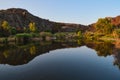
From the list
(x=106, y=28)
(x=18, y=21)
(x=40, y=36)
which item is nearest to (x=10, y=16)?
(x=18, y=21)

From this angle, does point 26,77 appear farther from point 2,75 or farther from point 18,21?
point 18,21

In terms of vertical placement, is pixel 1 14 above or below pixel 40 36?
above

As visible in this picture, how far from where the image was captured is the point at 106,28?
110m

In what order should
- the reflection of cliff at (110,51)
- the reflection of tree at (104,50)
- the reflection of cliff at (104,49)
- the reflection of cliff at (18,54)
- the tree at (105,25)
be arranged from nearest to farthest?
the reflection of cliff at (110,51), the reflection of cliff at (18,54), the reflection of tree at (104,50), the reflection of cliff at (104,49), the tree at (105,25)

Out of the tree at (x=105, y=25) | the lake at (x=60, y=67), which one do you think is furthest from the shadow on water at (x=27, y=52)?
the tree at (x=105, y=25)

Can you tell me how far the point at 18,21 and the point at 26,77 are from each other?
591ft

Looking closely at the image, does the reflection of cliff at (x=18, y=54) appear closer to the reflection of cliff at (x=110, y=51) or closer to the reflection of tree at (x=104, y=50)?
the reflection of tree at (x=104, y=50)

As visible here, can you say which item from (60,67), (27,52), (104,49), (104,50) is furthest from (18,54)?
(104,49)

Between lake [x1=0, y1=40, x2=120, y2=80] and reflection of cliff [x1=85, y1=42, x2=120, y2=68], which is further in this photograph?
reflection of cliff [x1=85, y1=42, x2=120, y2=68]

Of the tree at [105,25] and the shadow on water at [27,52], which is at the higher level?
the tree at [105,25]

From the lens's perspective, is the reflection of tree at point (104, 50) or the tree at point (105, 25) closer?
the reflection of tree at point (104, 50)

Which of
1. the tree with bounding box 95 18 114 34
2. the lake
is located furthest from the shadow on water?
the tree with bounding box 95 18 114 34

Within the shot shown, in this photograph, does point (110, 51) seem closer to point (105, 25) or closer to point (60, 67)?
point (60, 67)

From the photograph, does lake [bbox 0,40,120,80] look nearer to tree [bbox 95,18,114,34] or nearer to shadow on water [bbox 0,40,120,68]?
shadow on water [bbox 0,40,120,68]
